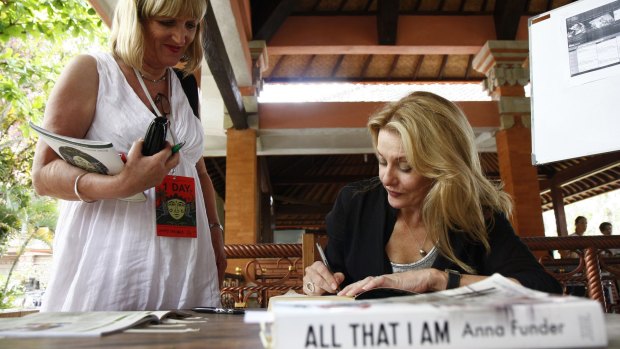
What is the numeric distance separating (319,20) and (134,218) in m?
6.70

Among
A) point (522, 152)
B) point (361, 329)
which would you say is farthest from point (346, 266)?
point (522, 152)

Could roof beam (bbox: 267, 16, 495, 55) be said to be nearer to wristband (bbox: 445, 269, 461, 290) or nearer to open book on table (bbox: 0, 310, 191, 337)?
wristband (bbox: 445, 269, 461, 290)

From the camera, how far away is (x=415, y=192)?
1273mm

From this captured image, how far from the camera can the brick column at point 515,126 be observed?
6.74 m

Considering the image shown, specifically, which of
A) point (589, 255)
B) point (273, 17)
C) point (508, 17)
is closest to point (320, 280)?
point (589, 255)

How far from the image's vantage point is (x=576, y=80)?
4.45 feet

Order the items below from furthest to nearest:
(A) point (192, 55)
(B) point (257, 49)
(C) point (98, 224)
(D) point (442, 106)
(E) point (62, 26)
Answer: (B) point (257, 49)
(E) point (62, 26)
(A) point (192, 55)
(D) point (442, 106)
(C) point (98, 224)

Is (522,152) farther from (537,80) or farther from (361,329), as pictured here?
(361,329)

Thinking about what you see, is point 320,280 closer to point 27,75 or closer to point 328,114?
point 27,75

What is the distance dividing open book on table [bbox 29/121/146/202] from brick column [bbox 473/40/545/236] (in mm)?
6696

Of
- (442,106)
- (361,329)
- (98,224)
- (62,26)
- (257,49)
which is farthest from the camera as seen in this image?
(257,49)

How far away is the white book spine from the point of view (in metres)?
0.39

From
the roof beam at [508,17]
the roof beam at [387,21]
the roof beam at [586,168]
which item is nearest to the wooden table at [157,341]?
the roof beam at [387,21]

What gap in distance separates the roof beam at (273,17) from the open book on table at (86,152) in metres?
5.89
